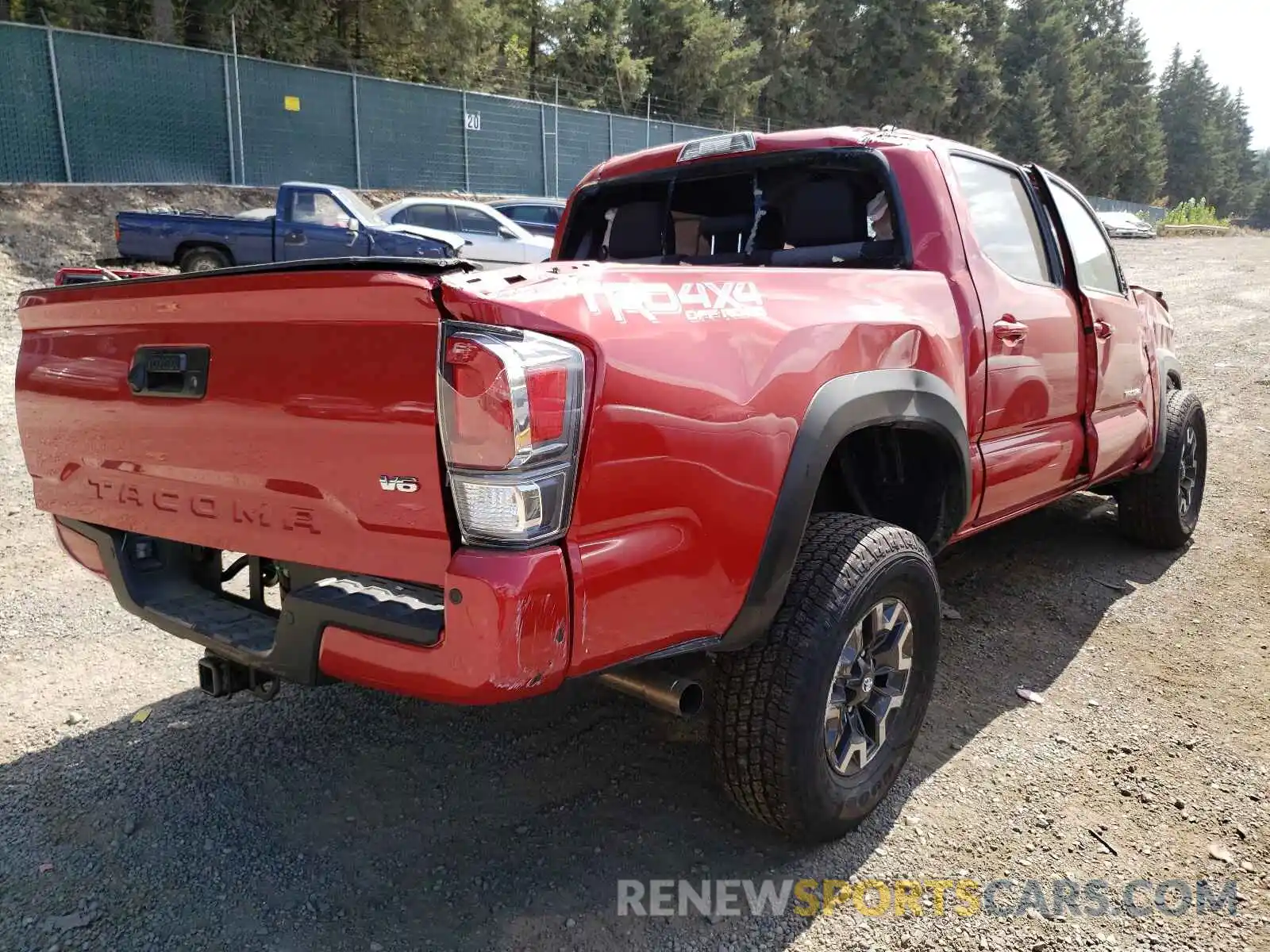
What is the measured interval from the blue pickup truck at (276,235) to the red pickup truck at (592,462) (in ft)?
32.8

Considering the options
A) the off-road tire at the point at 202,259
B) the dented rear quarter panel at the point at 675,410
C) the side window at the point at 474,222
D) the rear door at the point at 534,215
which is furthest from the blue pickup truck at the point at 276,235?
the dented rear quarter panel at the point at 675,410

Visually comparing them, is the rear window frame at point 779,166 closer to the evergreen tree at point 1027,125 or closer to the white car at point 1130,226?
the white car at point 1130,226

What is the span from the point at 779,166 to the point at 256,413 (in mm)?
2234

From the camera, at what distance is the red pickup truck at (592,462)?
1830 mm

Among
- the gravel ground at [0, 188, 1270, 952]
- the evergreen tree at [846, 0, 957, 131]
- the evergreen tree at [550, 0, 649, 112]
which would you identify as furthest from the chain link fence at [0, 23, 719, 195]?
the evergreen tree at [846, 0, 957, 131]

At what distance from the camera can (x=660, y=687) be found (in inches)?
88.4

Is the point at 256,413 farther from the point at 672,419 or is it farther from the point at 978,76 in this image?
the point at 978,76

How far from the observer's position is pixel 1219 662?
3.80m

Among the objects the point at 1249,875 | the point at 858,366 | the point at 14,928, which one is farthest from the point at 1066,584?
the point at 14,928

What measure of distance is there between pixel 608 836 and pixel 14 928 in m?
1.49

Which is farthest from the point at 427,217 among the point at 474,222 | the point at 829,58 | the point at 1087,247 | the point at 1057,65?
the point at 1057,65

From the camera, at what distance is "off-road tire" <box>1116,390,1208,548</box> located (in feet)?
15.9

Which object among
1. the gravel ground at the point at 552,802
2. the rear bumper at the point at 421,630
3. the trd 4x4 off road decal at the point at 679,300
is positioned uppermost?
the trd 4x4 off road decal at the point at 679,300

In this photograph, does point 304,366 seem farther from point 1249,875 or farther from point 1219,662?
point 1219,662
